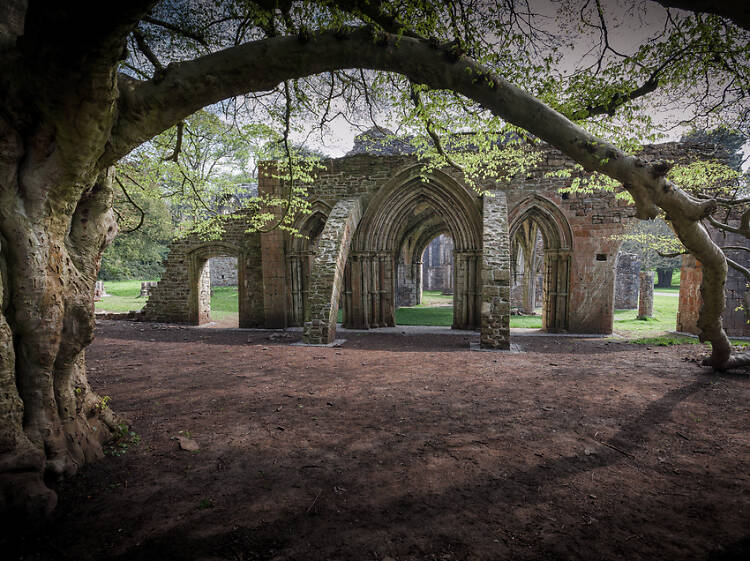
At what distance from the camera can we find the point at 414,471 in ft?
7.87

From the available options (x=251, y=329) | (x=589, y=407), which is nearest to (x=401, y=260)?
(x=251, y=329)

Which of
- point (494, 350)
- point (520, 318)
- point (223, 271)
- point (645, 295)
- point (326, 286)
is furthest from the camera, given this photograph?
point (223, 271)

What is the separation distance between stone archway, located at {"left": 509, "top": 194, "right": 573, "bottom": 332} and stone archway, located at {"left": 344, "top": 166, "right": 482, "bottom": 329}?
1.45m

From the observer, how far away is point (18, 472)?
183 cm

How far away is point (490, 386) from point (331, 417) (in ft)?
7.07

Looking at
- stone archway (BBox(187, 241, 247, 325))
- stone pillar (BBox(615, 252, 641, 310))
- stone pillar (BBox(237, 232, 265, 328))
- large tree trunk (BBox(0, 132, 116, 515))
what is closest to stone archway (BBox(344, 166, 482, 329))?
stone pillar (BBox(237, 232, 265, 328))

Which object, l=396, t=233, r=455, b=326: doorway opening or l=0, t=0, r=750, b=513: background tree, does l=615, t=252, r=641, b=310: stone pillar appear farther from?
l=0, t=0, r=750, b=513: background tree

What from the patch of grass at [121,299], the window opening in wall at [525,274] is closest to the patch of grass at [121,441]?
the window opening in wall at [525,274]

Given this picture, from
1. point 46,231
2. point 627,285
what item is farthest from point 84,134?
point 627,285

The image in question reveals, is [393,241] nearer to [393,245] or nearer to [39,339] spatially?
[393,245]

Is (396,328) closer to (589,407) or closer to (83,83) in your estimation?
(589,407)

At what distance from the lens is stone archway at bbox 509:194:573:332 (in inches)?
381

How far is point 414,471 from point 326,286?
227 inches

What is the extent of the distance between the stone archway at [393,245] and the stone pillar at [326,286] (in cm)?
157
